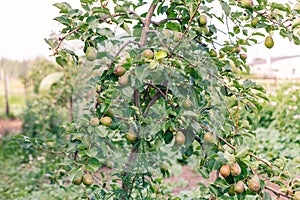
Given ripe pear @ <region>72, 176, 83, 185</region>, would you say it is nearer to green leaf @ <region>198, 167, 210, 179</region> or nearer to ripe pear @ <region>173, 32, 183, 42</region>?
green leaf @ <region>198, 167, 210, 179</region>

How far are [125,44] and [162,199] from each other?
0.78m

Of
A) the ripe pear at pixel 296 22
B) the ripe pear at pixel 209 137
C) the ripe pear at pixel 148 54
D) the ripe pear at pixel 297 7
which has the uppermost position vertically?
the ripe pear at pixel 297 7

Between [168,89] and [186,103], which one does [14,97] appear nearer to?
[168,89]

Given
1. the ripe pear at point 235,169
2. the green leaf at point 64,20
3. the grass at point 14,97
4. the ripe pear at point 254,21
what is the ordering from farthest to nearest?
the grass at point 14,97 < the ripe pear at point 254,21 < the green leaf at point 64,20 < the ripe pear at point 235,169

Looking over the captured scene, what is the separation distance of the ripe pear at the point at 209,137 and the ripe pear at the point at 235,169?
12cm

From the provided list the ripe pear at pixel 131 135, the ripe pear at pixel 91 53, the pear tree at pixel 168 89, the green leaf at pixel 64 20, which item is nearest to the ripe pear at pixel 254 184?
the pear tree at pixel 168 89

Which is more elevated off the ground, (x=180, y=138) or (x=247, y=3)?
(x=247, y=3)

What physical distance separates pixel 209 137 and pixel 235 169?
6.0 inches

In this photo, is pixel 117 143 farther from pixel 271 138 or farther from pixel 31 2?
pixel 31 2

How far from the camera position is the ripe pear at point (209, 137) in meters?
1.22

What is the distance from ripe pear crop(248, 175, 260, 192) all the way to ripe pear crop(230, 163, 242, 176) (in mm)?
56

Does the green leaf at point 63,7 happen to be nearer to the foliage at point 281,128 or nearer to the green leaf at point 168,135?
the green leaf at point 168,135

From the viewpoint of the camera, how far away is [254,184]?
1.12m

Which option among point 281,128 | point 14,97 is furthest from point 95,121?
point 14,97
